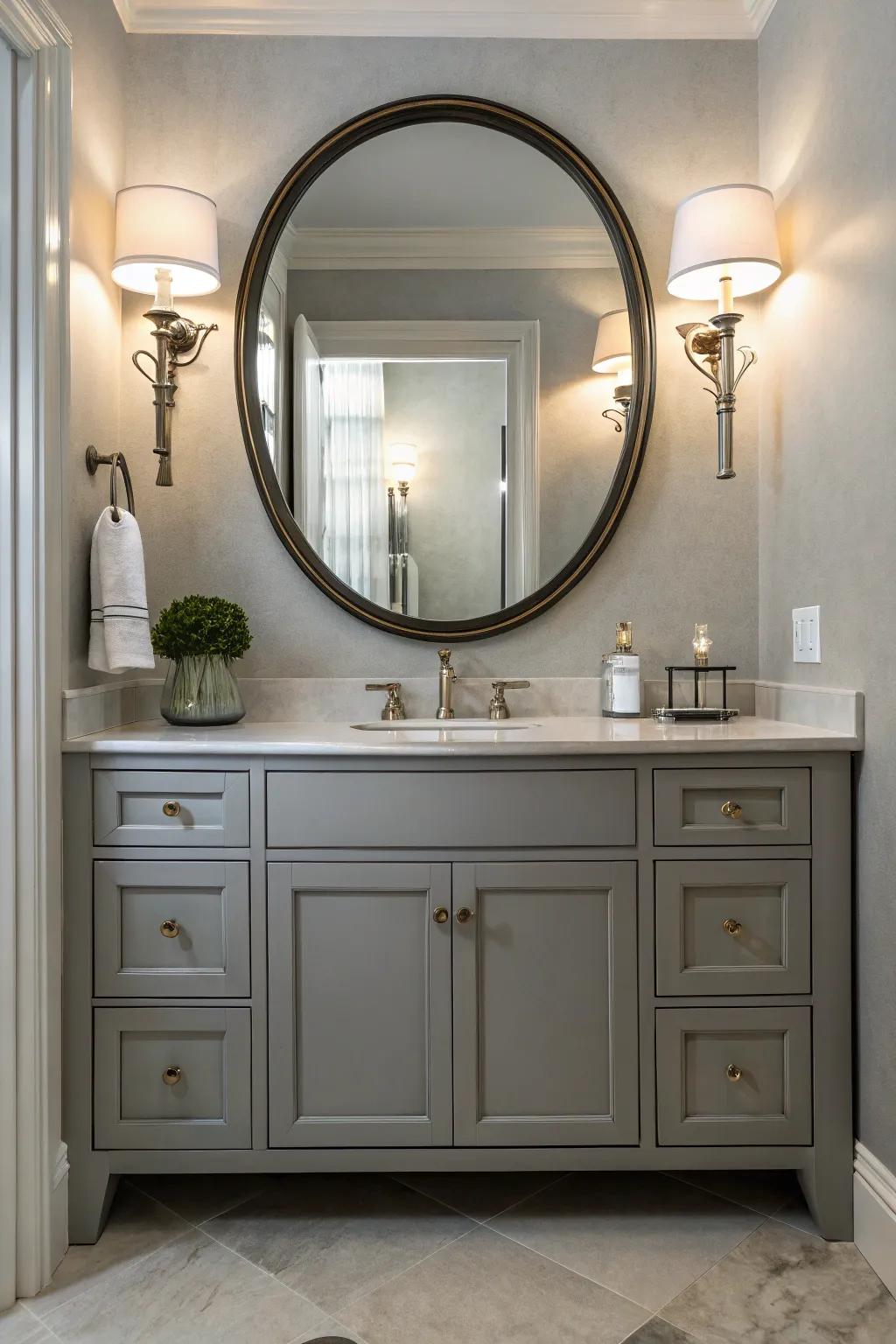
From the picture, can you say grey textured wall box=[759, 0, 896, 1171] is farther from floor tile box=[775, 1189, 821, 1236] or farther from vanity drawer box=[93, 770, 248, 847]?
vanity drawer box=[93, 770, 248, 847]

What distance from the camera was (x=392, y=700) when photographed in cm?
206

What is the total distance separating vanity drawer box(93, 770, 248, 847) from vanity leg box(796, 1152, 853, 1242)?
118 cm

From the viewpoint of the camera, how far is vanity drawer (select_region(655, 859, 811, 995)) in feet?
5.36

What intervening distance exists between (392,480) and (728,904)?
1.15m

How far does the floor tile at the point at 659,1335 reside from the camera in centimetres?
137

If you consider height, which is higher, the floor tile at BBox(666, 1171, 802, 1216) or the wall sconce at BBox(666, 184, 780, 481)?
the wall sconce at BBox(666, 184, 780, 481)

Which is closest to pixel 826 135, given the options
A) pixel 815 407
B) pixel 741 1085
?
pixel 815 407

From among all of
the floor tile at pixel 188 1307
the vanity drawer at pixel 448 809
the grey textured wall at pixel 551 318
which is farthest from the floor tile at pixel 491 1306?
the grey textured wall at pixel 551 318

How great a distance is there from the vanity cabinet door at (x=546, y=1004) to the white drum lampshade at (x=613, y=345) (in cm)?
114

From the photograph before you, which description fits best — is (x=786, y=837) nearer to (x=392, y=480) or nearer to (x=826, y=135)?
(x=392, y=480)

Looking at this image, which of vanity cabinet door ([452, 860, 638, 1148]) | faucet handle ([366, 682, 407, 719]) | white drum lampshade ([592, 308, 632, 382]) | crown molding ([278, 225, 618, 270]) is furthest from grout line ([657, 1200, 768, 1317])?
crown molding ([278, 225, 618, 270])

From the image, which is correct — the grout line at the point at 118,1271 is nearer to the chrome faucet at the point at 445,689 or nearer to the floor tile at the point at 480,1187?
the floor tile at the point at 480,1187

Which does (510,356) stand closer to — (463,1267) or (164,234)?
(164,234)

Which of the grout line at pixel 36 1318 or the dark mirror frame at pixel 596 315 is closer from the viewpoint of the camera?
the grout line at pixel 36 1318
